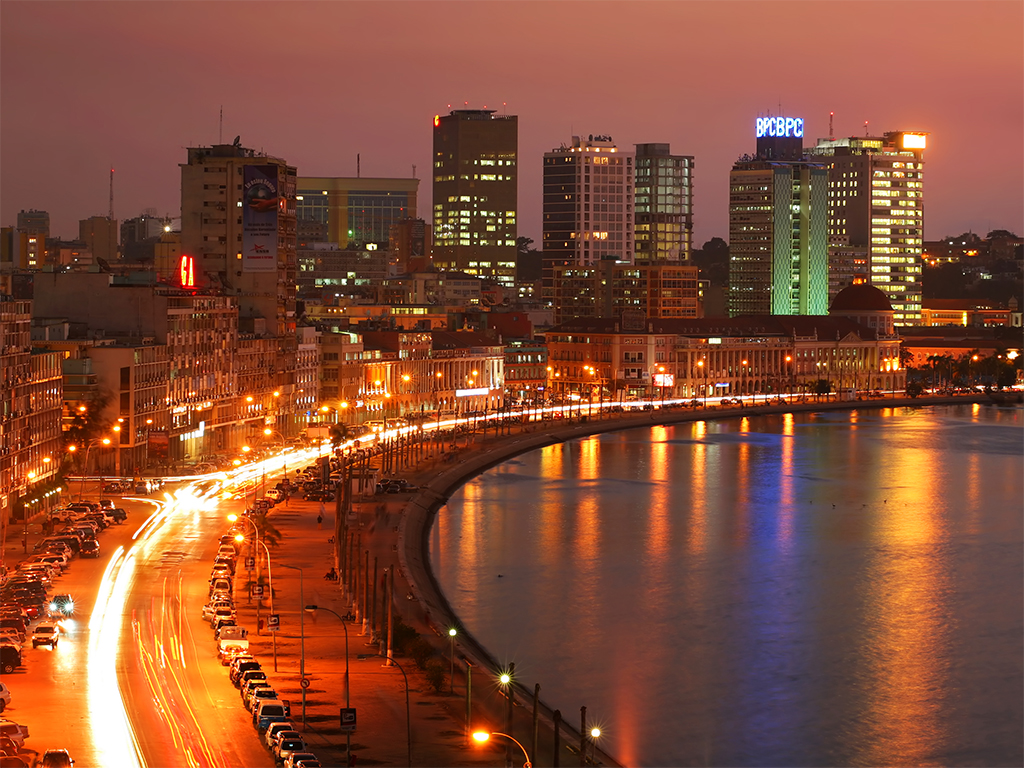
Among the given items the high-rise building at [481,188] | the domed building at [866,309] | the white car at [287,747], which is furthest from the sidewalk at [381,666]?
the high-rise building at [481,188]

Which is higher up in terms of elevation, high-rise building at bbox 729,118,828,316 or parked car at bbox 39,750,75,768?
high-rise building at bbox 729,118,828,316

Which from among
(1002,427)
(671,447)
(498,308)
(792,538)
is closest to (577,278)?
(498,308)

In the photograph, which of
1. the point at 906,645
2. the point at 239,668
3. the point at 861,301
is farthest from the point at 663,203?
the point at 239,668

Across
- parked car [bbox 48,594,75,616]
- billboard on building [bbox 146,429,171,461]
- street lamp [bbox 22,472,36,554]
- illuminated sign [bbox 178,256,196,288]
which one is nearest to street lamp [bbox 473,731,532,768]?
parked car [bbox 48,594,75,616]

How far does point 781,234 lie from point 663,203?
20.5 metres

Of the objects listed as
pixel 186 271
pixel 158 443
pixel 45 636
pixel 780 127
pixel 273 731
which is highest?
pixel 780 127

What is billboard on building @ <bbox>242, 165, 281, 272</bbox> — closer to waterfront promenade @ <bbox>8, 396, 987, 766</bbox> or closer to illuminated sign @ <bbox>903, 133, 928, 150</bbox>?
waterfront promenade @ <bbox>8, 396, 987, 766</bbox>

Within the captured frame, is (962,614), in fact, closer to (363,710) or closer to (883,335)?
(363,710)

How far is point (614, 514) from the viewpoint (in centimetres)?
5884

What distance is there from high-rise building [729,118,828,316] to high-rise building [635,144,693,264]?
1281cm

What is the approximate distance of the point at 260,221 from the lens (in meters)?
74.9

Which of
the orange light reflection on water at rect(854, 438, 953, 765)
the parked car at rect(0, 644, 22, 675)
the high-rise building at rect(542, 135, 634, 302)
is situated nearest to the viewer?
the parked car at rect(0, 644, 22, 675)

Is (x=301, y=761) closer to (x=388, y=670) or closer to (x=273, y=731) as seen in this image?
(x=273, y=731)

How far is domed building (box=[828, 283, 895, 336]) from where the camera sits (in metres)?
133
